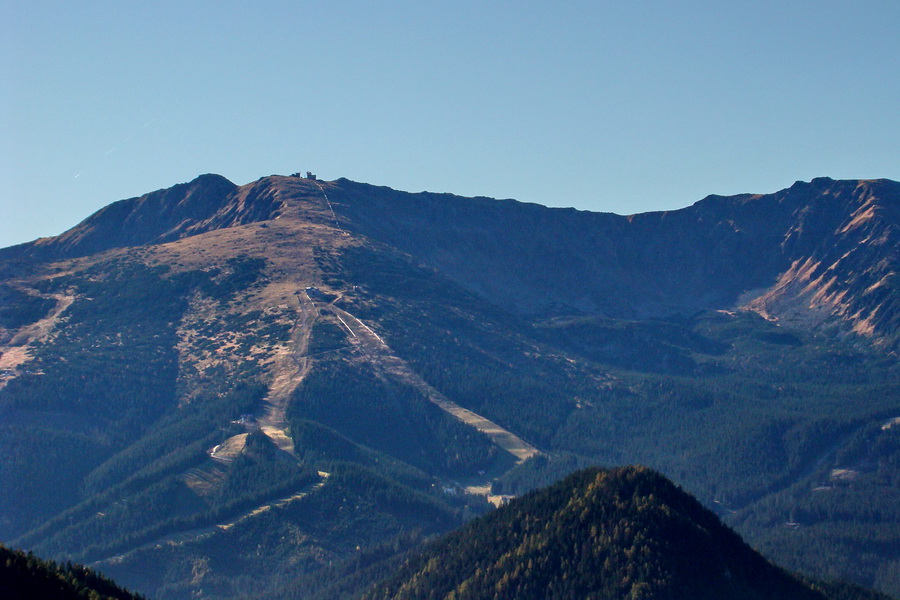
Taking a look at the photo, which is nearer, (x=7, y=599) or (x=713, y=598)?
(x=7, y=599)

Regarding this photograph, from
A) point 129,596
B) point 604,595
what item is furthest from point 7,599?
point 604,595

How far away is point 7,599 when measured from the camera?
406 ft

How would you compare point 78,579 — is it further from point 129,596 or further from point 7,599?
point 7,599

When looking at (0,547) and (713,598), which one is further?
(713,598)

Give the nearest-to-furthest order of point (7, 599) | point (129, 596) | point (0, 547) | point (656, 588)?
point (7, 599) → point (0, 547) → point (129, 596) → point (656, 588)

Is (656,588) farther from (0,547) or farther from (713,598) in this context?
(0,547)

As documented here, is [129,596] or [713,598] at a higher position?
[129,596]

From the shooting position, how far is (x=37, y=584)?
13188 centimetres

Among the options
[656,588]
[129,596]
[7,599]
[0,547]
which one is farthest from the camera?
[656,588]

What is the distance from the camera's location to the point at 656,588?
197 metres

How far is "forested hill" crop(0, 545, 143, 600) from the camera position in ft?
419

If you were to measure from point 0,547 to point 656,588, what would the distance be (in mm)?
102126

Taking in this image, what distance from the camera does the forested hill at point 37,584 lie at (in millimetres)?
127688

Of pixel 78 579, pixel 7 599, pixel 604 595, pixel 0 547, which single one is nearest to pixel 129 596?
pixel 78 579
